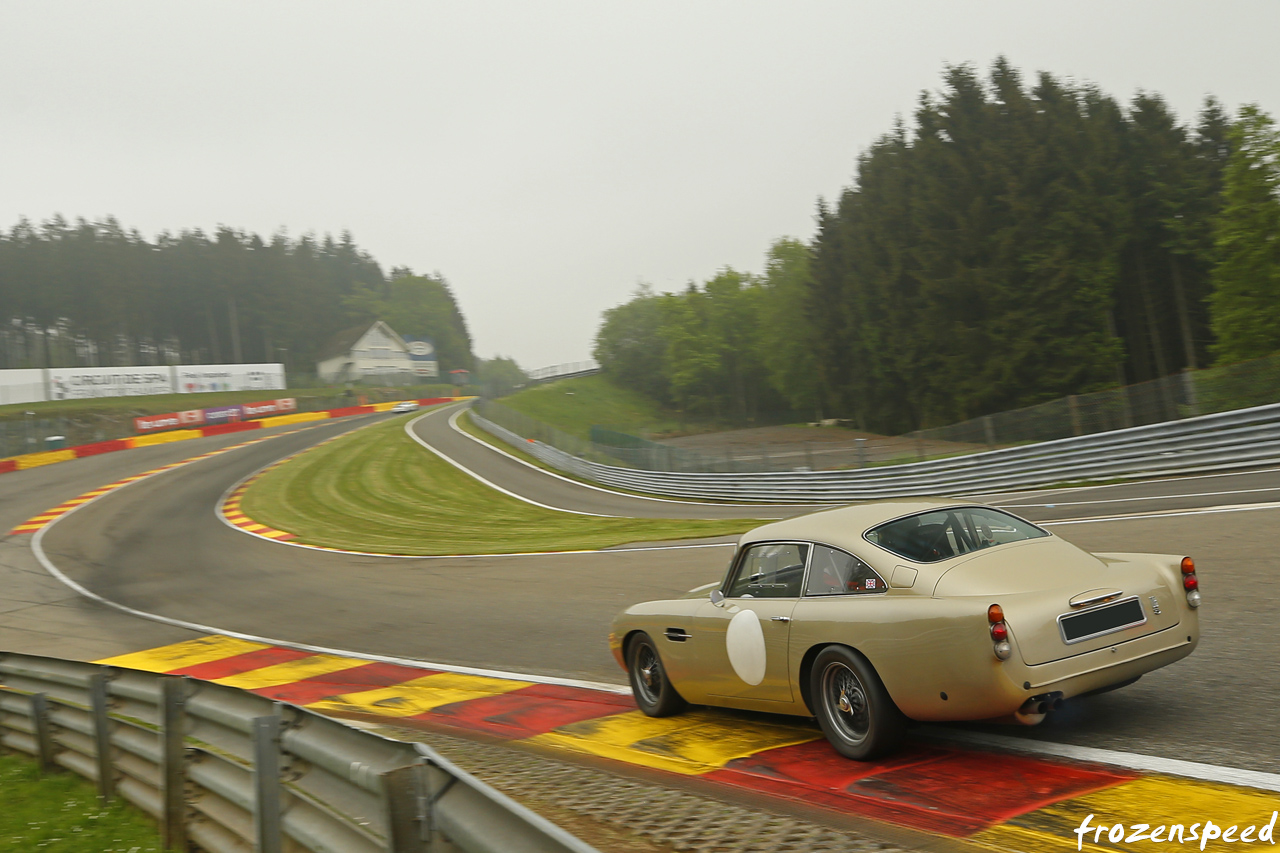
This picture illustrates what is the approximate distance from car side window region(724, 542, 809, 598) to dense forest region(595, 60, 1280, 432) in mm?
44376

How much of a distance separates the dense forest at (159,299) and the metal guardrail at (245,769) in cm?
10699

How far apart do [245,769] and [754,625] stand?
9.48 ft

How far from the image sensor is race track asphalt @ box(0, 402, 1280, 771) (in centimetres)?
530

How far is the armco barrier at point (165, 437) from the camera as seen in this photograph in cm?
4444

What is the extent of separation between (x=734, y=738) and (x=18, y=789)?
506 centimetres

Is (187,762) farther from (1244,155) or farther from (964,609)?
(1244,155)

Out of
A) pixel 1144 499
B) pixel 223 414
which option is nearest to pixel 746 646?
pixel 1144 499

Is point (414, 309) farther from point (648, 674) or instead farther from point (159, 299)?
point (648, 674)

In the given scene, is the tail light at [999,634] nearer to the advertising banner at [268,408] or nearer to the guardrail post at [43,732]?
the guardrail post at [43,732]

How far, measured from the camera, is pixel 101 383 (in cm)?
6700

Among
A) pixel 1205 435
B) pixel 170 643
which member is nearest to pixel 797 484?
pixel 1205 435

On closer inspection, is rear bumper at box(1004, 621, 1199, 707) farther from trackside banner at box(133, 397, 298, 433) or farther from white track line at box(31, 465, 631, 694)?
trackside banner at box(133, 397, 298, 433)

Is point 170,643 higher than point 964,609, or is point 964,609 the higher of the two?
point 964,609

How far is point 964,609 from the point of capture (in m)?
4.66
